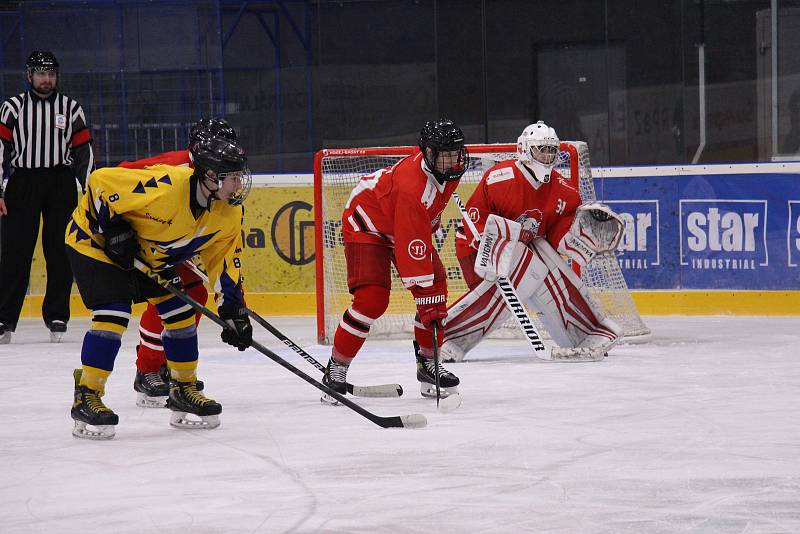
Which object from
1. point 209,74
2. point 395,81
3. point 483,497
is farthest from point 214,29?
point 483,497

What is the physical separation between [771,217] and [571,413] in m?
2.91

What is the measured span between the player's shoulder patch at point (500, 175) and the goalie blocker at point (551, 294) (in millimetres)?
181

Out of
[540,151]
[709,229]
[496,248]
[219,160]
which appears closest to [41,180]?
[496,248]

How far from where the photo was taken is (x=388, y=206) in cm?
371

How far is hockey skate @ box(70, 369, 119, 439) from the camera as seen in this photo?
3.15 m

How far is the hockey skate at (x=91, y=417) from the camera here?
315 centimetres

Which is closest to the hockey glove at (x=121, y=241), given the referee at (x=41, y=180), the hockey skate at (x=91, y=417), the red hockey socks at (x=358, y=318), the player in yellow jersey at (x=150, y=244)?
the player in yellow jersey at (x=150, y=244)

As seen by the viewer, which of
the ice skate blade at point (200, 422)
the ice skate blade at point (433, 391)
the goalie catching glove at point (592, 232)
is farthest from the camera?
the goalie catching glove at point (592, 232)

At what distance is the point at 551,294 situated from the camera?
4793mm

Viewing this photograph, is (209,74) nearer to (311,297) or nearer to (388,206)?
(311,297)

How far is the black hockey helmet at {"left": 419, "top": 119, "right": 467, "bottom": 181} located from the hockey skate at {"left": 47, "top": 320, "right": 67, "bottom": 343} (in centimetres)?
255

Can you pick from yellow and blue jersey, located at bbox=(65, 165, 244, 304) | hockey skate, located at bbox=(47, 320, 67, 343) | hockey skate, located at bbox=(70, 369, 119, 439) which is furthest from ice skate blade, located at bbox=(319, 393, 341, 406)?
hockey skate, located at bbox=(47, 320, 67, 343)

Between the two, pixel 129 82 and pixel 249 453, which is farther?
pixel 129 82

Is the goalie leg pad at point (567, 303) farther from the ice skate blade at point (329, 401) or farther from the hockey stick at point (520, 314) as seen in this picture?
the ice skate blade at point (329, 401)
